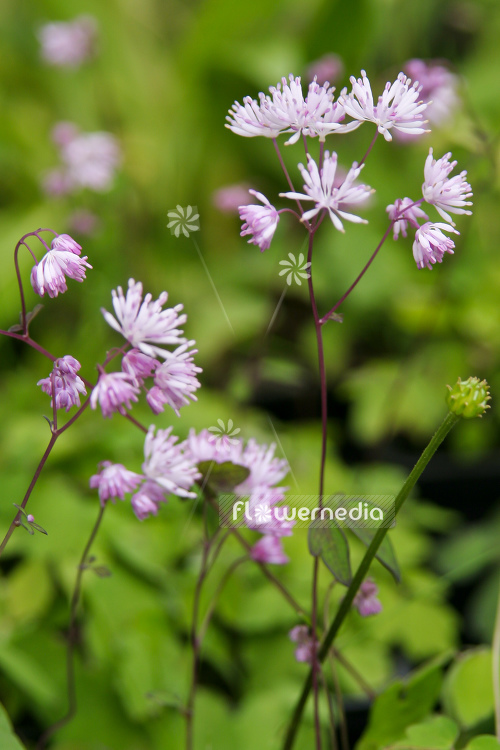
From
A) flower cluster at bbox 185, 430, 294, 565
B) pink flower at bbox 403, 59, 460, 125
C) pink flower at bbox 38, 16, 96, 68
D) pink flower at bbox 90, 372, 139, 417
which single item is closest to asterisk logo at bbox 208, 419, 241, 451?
flower cluster at bbox 185, 430, 294, 565

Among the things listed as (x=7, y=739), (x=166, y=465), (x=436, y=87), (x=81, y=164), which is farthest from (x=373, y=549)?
(x=81, y=164)

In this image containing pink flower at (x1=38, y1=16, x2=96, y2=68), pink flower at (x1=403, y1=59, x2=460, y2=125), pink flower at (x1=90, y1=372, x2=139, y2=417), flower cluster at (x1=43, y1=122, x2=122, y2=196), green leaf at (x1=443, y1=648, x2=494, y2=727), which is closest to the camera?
pink flower at (x1=90, y1=372, x2=139, y2=417)

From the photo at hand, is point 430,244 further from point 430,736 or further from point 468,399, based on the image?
point 430,736

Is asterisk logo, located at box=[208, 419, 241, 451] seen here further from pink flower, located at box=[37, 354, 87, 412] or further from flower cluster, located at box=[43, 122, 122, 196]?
flower cluster, located at box=[43, 122, 122, 196]

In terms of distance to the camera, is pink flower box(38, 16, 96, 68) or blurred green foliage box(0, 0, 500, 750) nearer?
blurred green foliage box(0, 0, 500, 750)

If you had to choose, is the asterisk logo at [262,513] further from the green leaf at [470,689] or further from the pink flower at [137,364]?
the green leaf at [470,689]

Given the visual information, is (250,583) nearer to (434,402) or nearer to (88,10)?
(434,402)

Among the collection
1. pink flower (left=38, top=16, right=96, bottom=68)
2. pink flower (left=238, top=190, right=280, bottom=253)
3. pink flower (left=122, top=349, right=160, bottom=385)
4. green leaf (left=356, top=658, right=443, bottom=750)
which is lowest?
green leaf (left=356, top=658, right=443, bottom=750)

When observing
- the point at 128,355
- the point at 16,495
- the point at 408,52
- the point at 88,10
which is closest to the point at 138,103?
the point at 88,10

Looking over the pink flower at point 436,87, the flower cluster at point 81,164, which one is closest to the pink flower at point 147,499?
the pink flower at point 436,87
